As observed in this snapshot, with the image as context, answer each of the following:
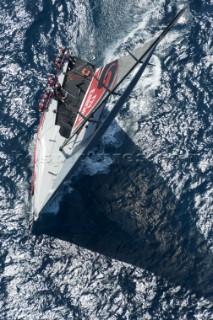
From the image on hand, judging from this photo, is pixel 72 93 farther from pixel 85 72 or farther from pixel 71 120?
pixel 71 120

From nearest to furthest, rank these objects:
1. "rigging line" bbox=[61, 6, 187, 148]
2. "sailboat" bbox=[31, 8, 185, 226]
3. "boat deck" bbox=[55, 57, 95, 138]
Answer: "rigging line" bbox=[61, 6, 187, 148] → "sailboat" bbox=[31, 8, 185, 226] → "boat deck" bbox=[55, 57, 95, 138]

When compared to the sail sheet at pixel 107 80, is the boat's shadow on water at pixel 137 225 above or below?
below

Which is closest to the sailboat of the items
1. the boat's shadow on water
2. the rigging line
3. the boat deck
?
the boat deck

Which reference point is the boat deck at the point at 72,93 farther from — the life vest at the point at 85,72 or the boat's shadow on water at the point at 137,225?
the boat's shadow on water at the point at 137,225

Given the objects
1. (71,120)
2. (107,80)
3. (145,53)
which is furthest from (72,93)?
(145,53)

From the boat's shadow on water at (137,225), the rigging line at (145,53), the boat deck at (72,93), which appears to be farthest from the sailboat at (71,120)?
the boat's shadow on water at (137,225)

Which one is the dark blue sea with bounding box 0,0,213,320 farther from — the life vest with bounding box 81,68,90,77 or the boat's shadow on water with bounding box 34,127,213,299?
the life vest with bounding box 81,68,90,77
